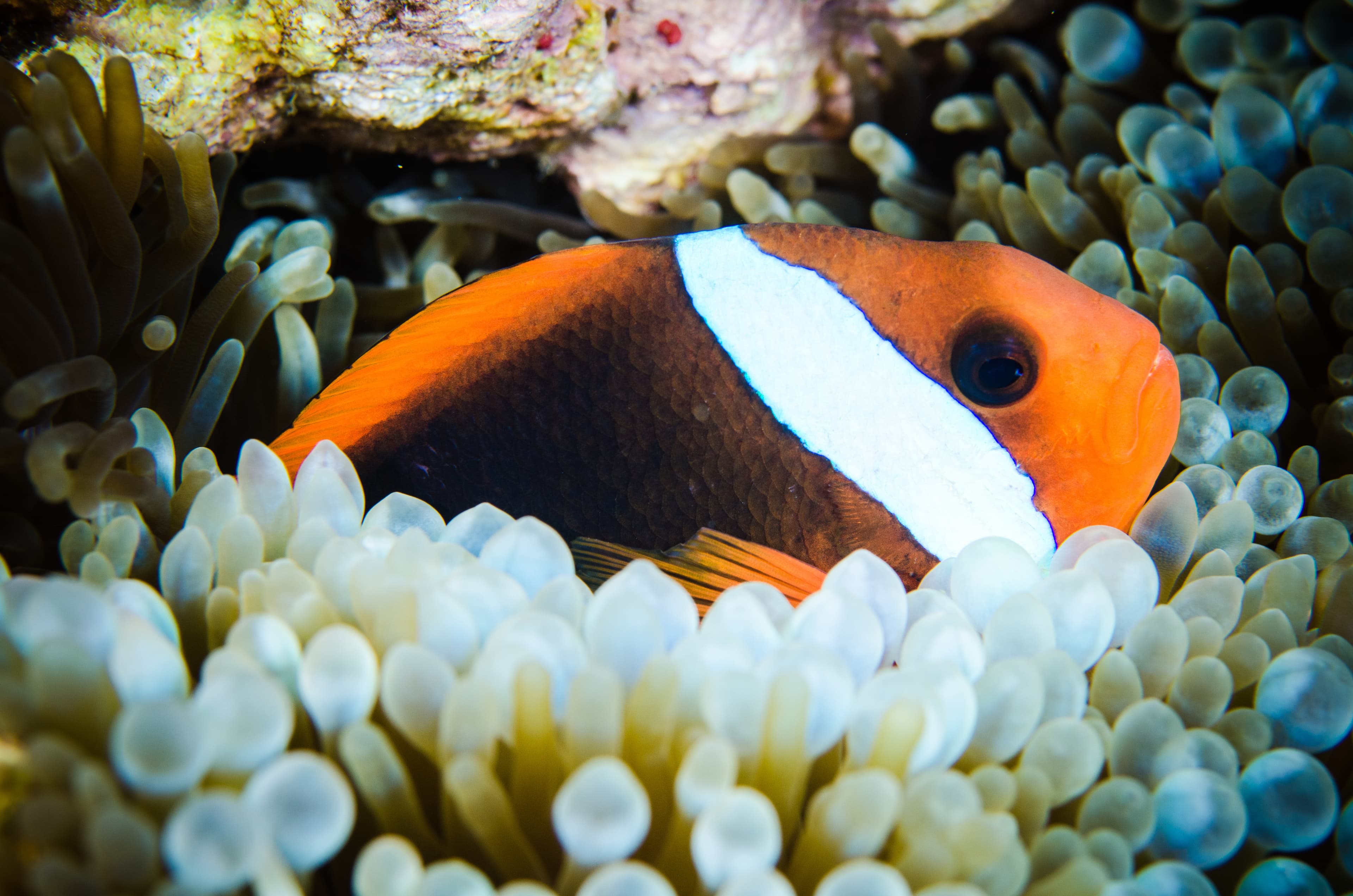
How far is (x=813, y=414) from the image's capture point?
1017 mm

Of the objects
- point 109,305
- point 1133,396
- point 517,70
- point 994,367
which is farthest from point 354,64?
point 1133,396

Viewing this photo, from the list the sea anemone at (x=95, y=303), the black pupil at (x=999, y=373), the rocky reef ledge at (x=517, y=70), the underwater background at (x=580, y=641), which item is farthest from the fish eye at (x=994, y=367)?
the sea anemone at (x=95, y=303)

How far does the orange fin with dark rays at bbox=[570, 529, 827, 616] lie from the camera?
0.96 m

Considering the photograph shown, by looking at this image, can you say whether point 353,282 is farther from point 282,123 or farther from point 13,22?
point 13,22

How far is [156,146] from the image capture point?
1107mm

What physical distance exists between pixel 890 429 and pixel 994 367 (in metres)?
0.14

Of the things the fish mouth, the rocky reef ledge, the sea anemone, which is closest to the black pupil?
the fish mouth

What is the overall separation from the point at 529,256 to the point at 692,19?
543 mm

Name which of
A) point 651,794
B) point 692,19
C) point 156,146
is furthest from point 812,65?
point 651,794

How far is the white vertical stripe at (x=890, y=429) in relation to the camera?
3.32 feet

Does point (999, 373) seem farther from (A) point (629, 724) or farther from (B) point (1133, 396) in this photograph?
(A) point (629, 724)

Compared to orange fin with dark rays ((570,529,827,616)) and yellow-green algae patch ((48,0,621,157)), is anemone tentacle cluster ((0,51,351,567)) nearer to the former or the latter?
yellow-green algae patch ((48,0,621,157))

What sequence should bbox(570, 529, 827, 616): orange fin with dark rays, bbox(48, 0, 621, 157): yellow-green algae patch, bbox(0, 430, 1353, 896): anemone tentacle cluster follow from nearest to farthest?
bbox(0, 430, 1353, 896): anemone tentacle cluster → bbox(570, 529, 827, 616): orange fin with dark rays → bbox(48, 0, 621, 157): yellow-green algae patch

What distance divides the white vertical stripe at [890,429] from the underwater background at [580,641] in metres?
0.09
